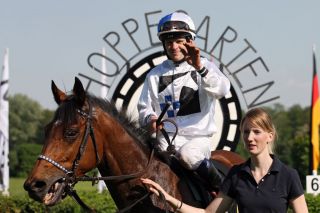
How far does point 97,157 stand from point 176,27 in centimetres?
118

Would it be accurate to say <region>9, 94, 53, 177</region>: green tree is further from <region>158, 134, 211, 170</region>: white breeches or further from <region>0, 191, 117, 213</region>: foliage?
<region>158, 134, 211, 170</region>: white breeches

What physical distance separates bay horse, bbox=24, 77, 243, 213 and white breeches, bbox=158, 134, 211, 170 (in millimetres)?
113

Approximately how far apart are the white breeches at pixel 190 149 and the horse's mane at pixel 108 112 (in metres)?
0.19

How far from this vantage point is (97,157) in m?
4.32

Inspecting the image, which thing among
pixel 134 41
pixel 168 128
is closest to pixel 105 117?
pixel 168 128

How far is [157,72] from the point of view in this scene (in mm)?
5027

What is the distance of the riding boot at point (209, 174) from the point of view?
475 centimetres

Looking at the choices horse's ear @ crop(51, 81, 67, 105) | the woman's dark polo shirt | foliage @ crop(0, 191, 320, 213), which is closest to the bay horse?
horse's ear @ crop(51, 81, 67, 105)

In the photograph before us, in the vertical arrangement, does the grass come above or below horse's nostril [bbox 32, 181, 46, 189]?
below

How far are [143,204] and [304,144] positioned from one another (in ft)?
110

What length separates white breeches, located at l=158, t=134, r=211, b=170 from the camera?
183 inches

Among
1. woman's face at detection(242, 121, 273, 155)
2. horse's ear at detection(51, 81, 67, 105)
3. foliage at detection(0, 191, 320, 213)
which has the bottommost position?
foliage at detection(0, 191, 320, 213)

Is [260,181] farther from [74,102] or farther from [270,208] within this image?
[74,102]

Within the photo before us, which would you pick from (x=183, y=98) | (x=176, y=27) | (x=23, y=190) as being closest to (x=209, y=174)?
(x=183, y=98)
